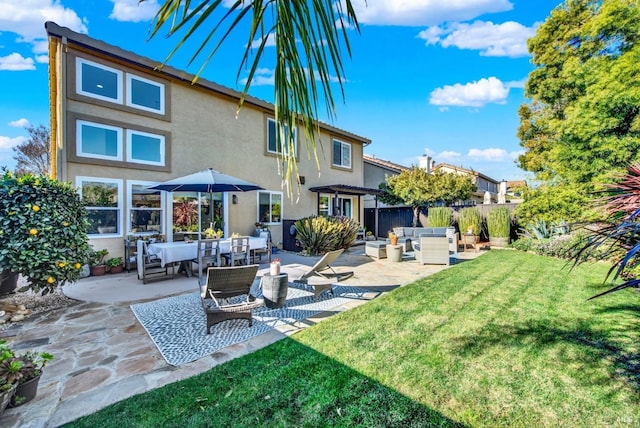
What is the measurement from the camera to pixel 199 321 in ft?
15.5

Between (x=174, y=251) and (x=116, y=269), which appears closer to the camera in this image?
(x=174, y=251)

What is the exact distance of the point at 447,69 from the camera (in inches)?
478

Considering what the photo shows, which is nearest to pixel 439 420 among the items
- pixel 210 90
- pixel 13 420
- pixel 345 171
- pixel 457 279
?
pixel 13 420

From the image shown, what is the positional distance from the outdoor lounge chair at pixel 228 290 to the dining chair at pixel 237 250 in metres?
3.27

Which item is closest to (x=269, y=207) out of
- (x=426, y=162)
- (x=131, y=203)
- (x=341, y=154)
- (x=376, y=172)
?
(x=131, y=203)

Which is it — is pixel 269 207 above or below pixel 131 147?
below

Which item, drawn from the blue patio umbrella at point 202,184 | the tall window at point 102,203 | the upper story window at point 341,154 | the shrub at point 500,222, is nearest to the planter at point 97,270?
the tall window at point 102,203

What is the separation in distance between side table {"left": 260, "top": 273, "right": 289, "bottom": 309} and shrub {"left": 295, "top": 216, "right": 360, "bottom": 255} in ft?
19.6

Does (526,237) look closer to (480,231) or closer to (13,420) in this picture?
(480,231)

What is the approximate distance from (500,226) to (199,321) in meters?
13.7

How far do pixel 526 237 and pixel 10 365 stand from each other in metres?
15.7

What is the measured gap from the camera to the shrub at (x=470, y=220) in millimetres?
14148

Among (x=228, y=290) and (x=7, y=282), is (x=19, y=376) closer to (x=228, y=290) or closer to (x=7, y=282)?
(x=228, y=290)

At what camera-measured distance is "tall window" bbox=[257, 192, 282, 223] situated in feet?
41.6
